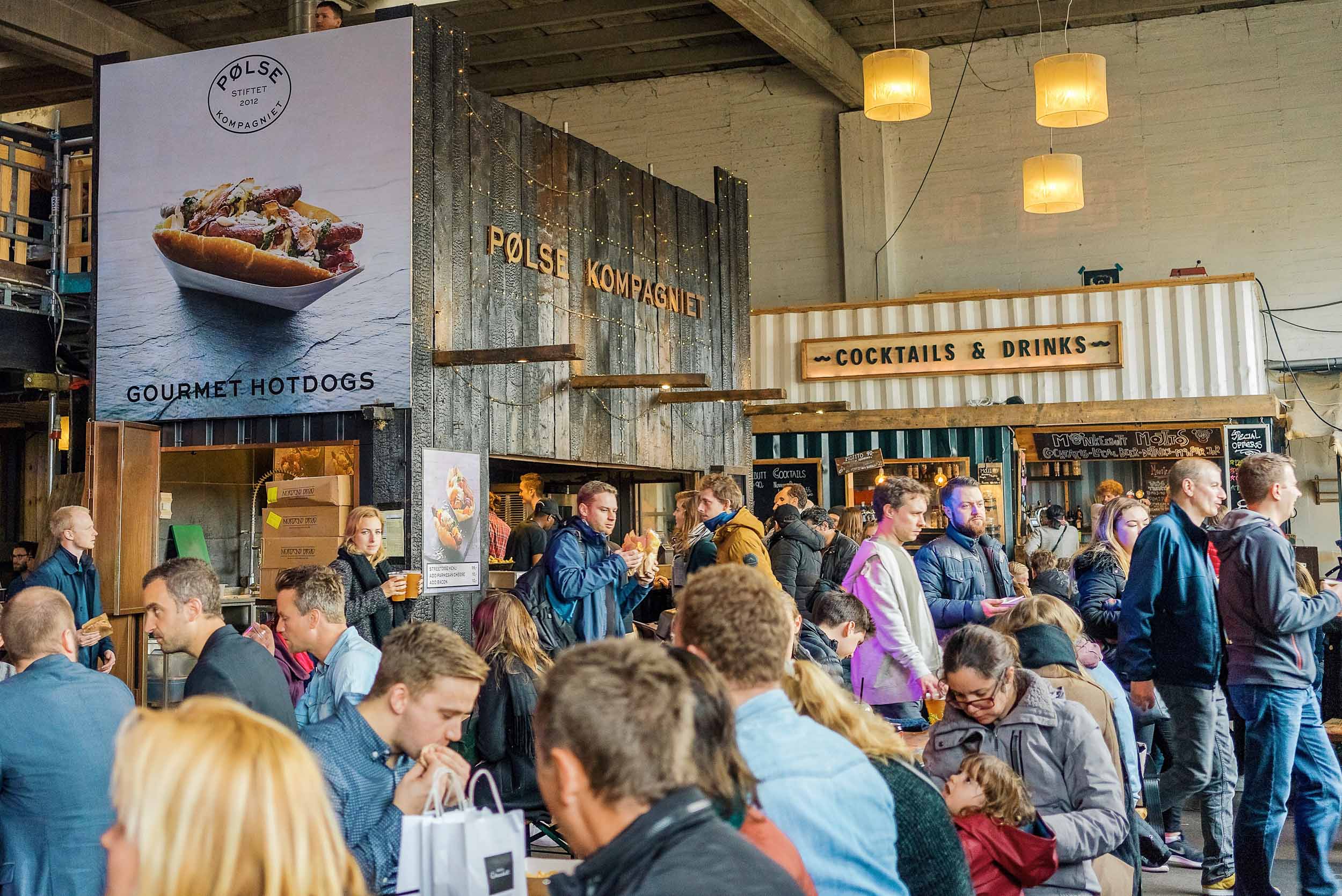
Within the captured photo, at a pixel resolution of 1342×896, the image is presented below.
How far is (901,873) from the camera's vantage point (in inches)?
104

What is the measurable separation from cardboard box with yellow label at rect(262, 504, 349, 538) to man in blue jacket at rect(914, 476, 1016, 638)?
13.4ft

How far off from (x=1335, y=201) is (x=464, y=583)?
11850mm

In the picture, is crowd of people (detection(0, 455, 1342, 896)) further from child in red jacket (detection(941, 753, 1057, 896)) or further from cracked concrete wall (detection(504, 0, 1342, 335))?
cracked concrete wall (detection(504, 0, 1342, 335))

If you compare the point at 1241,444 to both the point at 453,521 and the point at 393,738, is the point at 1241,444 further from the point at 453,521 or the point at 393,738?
the point at 393,738

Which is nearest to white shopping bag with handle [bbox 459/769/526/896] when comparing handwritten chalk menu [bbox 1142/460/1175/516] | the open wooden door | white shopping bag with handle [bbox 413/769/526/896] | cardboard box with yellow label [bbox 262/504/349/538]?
white shopping bag with handle [bbox 413/769/526/896]

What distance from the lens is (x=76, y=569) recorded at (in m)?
7.22

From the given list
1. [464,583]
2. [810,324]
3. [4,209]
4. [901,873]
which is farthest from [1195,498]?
[810,324]

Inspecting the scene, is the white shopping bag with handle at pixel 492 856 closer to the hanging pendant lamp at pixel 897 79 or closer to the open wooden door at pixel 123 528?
the open wooden door at pixel 123 528

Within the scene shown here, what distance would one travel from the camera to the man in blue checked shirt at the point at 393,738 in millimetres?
3076

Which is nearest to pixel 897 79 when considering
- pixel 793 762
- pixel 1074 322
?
pixel 1074 322

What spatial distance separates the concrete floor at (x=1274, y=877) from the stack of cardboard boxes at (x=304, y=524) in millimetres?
5354

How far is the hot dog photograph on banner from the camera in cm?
812

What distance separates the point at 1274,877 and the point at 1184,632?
1.28 m

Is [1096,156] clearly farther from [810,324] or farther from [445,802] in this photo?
[445,802]
